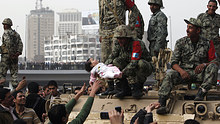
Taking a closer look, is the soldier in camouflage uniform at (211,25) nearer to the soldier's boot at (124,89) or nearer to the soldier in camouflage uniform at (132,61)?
the soldier in camouflage uniform at (132,61)

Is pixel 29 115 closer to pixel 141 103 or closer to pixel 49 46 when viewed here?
pixel 141 103

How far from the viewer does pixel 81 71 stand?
48.7m

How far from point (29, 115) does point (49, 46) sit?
181 meters

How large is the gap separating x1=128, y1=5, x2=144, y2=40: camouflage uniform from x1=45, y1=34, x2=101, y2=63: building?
145 metres

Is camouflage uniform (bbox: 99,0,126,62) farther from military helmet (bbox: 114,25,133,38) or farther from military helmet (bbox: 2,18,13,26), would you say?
military helmet (bbox: 2,18,13,26)

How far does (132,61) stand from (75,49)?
16171 cm

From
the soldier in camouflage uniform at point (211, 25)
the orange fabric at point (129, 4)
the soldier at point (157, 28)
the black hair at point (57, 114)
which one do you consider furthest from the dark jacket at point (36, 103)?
the soldier in camouflage uniform at point (211, 25)

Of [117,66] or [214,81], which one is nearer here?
[214,81]

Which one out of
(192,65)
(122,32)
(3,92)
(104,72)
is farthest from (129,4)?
(3,92)

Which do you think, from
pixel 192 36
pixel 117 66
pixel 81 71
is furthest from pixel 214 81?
pixel 81 71

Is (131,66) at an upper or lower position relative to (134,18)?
lower

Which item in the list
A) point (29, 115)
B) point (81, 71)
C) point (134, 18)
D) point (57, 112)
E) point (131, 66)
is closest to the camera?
point (57, 112)

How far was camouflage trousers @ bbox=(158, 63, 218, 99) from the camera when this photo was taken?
31.1 ft

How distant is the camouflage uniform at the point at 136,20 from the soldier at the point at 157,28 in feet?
1.90
